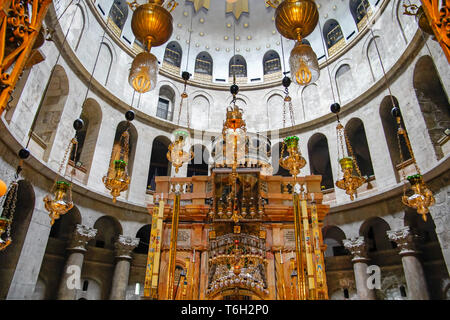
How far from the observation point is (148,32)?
4.56 m

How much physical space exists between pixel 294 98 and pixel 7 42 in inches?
659

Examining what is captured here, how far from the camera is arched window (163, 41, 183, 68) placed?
18734mm

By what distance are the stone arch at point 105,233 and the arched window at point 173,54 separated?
33.6 ft

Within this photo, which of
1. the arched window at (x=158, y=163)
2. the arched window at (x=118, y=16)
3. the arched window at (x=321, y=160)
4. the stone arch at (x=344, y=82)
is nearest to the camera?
the stone arch at (x=344, y=82)

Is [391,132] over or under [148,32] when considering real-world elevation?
over

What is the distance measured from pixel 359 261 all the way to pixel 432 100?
6839 mm

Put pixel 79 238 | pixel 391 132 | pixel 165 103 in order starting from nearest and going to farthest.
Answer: pixel 79 238
pixel 391 132
pixel 165 103

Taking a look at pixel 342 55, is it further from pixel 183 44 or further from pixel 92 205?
pixel 92 205

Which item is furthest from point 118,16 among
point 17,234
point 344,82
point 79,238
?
point 344,82

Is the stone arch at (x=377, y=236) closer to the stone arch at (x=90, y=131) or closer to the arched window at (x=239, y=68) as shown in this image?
the arched window at (x=239, y=68)

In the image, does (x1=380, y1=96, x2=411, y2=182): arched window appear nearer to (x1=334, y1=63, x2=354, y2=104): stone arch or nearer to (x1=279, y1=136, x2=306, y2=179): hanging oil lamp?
(x1=334, y1=63, x2=354, y2=104): stone arch

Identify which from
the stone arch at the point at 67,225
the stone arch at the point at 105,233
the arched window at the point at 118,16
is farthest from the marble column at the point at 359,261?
the arched window at the point at 118,16

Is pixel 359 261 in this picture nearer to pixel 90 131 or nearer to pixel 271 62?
pixel 90 131

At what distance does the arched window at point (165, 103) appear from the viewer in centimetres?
1763
